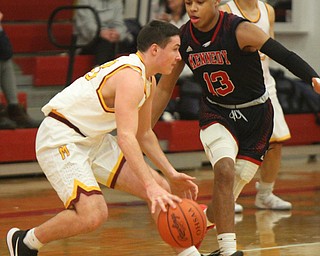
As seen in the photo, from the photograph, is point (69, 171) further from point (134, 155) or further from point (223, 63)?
point (223, 63)

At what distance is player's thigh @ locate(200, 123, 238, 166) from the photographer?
6156mm

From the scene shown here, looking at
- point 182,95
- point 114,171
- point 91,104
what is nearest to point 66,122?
point 91,104

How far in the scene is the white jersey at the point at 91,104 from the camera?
556 cm

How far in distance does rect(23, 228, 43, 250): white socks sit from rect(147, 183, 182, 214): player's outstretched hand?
2.87 ft

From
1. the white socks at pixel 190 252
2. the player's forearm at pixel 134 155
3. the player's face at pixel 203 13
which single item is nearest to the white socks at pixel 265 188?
the player's face at pixel 203 13

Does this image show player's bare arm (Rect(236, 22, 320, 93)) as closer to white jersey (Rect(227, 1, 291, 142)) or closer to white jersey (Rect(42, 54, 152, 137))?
white jersey (Rect(42, 54, 152, 137))

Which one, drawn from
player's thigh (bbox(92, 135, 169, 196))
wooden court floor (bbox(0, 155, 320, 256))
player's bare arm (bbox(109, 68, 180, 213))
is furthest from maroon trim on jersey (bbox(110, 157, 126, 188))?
wooden court floor (bbox(0, 155, 320, 256))

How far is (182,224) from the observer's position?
5281mm

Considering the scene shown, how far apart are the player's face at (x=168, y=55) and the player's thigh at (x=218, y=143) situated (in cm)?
84

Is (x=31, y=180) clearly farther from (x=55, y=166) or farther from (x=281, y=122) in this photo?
(x=55, y=166)

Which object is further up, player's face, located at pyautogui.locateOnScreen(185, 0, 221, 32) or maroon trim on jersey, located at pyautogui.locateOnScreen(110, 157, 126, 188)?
player's face, located at pyautogui.locateOnScreen(185, 0, 221, 32)

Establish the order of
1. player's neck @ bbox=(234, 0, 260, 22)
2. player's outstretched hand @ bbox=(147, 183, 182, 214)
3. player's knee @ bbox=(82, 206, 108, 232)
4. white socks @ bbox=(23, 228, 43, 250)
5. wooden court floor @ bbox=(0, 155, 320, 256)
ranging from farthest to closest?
1. player's neck @ bbox=(234, 0, 260, 22)
2. wooden court floor @ bbox=(0, 155, 320, 256)
3. white socks @ bbox=(23, 228, 43, 250)
4. player's knee @ bbox=(82, 206, 108, 232)
5. player's outstretched hand @ bbox=(147, 183, 182, 214)

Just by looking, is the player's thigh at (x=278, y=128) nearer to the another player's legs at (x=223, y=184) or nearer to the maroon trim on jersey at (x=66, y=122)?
the another player's legs at (x=223, y=184)

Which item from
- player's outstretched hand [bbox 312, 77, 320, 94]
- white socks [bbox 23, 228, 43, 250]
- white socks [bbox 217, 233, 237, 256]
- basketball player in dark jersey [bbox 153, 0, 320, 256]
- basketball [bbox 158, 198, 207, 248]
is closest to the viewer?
basketball [bbox 158, 198, 207, 248]
